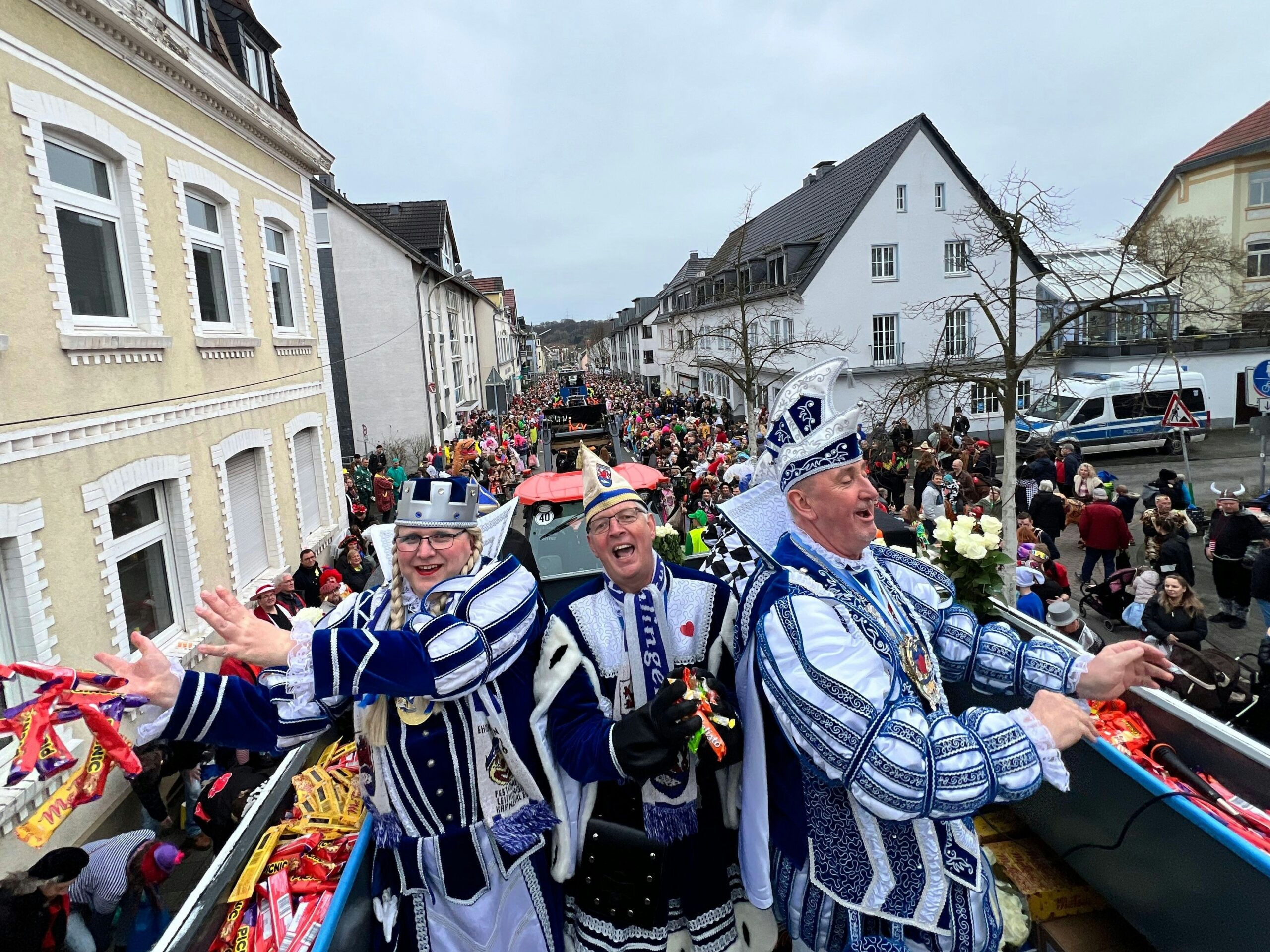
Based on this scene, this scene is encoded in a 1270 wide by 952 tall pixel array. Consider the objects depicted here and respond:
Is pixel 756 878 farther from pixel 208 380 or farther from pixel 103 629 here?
pixel 208 380

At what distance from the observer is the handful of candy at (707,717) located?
2.02 meters

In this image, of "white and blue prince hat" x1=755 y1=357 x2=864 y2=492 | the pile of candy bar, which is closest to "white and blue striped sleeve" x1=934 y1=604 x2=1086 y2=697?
"white and blue prince hat" x1=755 y1=357 x2=864 y2=492

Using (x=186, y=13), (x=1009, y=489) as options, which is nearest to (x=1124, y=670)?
(x=1009, y=489)

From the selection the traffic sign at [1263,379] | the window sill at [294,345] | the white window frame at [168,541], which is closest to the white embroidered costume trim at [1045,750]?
the white window frame at [168,541]

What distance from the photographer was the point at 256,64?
11.2m

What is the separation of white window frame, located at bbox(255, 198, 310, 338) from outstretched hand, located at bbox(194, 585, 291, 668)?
916cm

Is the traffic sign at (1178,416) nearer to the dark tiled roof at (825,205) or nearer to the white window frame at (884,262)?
the dark tiled roof at (825,205)

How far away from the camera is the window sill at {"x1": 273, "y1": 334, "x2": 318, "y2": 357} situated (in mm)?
10141

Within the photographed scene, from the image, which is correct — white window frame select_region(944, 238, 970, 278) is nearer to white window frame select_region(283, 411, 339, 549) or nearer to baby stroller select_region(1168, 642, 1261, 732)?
white window frame select_region(283, 411, 339, 549)

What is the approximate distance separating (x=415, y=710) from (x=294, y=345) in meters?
9.71

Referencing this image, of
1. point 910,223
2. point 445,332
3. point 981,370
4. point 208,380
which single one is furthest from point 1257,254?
point 208,380

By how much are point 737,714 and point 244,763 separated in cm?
522

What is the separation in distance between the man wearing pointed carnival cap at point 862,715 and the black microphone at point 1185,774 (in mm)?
972

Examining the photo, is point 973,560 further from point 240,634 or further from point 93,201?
point 93,201
